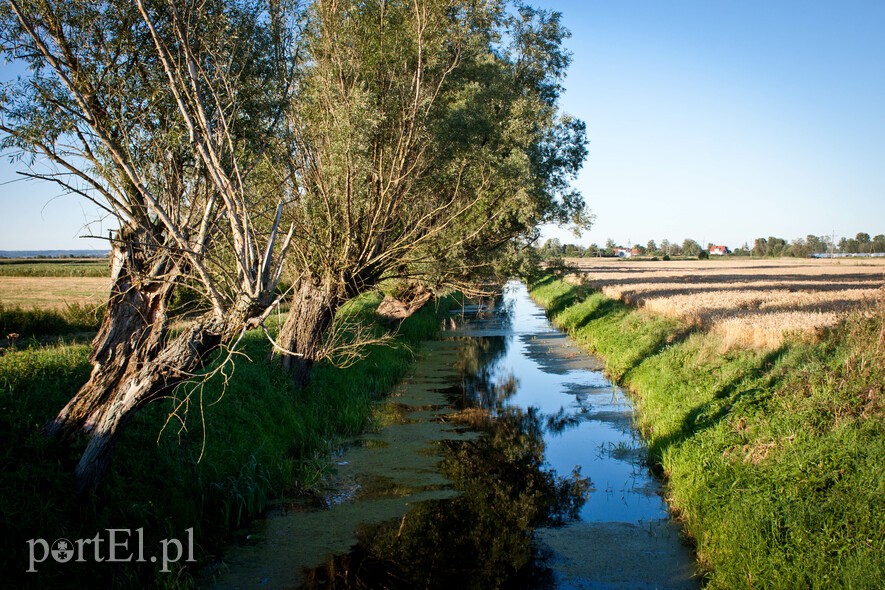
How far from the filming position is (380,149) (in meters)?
12.5

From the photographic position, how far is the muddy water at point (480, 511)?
21.8ft

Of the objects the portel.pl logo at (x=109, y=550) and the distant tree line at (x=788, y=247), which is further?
the distant tree line at (x=788, y=247)

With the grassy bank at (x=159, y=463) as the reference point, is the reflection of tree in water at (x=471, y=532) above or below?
below

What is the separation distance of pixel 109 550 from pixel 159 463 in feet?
4.73

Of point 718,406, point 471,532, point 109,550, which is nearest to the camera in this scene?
point 109,550

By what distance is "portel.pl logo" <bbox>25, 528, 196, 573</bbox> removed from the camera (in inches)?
211

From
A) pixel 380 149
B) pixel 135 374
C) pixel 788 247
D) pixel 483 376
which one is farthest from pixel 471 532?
pixel 788 247

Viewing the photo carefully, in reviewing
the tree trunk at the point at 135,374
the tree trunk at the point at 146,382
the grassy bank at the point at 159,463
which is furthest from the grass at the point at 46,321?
the tree trunk at the point at 146,382

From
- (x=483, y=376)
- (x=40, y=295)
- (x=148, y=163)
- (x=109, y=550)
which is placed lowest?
(x=483, y=376)

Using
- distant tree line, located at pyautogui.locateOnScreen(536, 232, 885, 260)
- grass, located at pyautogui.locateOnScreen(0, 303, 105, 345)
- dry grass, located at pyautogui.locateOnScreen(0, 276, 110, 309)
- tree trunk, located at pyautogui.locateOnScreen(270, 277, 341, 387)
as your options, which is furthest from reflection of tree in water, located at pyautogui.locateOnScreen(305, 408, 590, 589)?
distant tree line, located at pyautogui.locateOnScreen(536, 232, 885, 260)

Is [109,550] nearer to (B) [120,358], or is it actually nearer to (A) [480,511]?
A: (B) [120,358]

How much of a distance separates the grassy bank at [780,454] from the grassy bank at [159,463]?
541 centimetres

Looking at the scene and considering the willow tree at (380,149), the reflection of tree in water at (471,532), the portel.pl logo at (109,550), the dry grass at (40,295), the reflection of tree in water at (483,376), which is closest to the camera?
the portel.pl logo at (109,550)

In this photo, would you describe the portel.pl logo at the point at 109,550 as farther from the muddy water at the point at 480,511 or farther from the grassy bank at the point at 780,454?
the grassy bank at the point at 780,454
